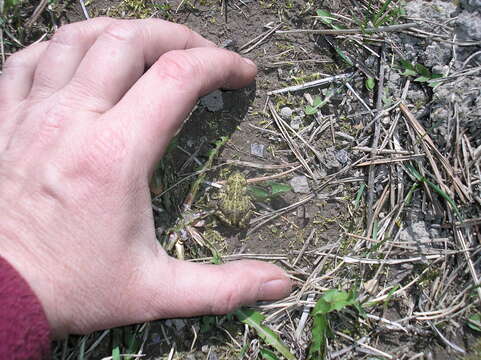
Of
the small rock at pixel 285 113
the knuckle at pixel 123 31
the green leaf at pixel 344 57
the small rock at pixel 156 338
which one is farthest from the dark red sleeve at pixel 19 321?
the green leaf at pixel 344 57

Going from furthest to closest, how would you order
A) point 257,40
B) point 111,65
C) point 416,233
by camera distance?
point 257,40
point 416,233
point 111,65

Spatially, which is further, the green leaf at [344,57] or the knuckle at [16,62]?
the green leaf at [344,57]

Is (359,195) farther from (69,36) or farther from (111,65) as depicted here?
(69,36)

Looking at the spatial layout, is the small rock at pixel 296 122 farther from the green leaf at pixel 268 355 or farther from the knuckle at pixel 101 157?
the green leaf at pixel 268 355

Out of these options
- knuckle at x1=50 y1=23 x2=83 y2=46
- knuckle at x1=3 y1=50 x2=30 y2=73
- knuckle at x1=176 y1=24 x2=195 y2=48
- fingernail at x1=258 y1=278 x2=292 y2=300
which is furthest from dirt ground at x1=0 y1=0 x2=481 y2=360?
knuckle at x1=50 y1=23 x2=83 y2=46

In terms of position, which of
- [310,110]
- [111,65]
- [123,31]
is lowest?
[310,110]

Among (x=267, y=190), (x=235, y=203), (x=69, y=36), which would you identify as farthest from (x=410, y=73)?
(x=69, y=36)

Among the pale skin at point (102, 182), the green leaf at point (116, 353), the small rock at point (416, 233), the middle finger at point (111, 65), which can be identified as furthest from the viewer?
the small rock at point (416, 233)
